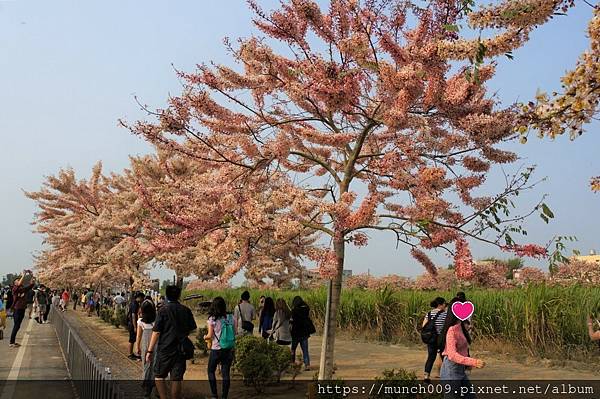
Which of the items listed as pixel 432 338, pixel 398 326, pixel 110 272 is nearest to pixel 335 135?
pixel 432 338

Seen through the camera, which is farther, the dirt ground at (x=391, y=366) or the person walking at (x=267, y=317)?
the person walking at (x=267, y=317)

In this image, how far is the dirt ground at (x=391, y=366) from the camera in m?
13.3

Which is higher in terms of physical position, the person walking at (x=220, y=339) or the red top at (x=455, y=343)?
the red top at (x=455, y=343)

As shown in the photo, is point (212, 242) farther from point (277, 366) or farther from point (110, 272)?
point (110, 272)

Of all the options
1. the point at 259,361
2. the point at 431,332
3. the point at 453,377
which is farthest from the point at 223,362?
the point at 453,377

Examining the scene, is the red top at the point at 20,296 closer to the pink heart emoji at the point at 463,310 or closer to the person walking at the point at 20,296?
the person walking at the point at 20,296

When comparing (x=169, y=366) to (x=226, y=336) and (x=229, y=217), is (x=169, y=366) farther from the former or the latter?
(x=229, y=217)

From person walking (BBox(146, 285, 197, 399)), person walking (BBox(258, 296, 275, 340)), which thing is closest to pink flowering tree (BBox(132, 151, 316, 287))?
person walking (BBox(146, 285, 197, 399))

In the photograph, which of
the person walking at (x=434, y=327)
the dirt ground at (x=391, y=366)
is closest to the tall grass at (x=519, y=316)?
the dirt ground at (x=391, y=366)

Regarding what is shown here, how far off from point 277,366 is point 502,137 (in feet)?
19.5

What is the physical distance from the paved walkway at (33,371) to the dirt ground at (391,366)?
6.70 ft

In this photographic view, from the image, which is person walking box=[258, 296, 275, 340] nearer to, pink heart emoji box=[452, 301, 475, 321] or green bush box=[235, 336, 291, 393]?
green bush box=[235, 336, 291, 393]

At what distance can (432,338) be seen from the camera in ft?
39.6

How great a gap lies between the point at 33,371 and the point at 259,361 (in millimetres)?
5530
